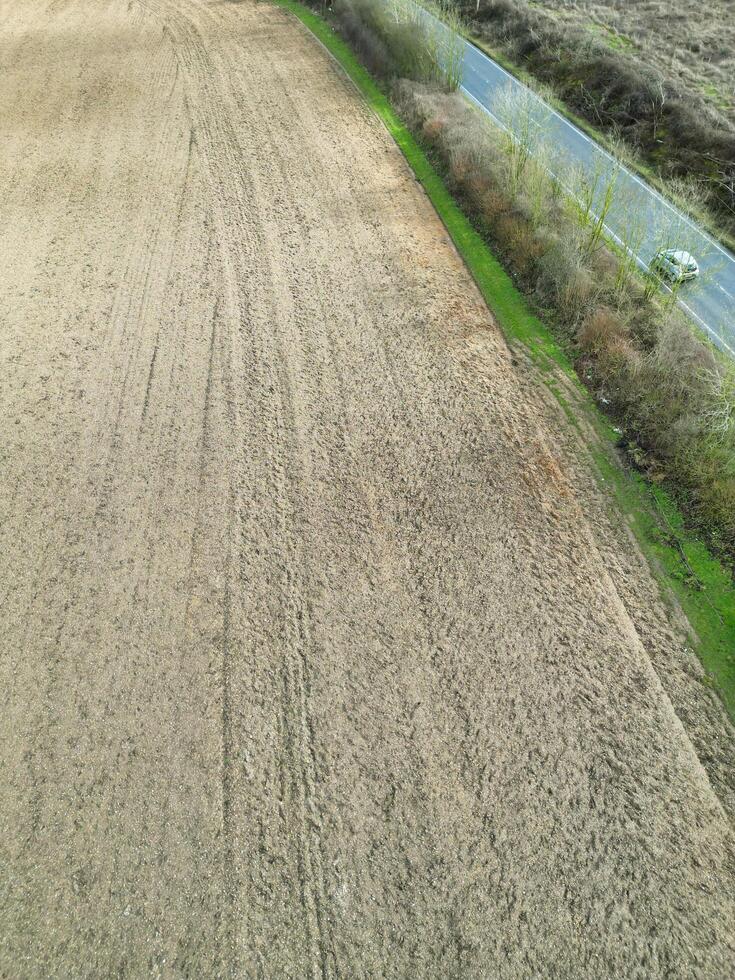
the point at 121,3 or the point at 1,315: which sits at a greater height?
the point at 121,3

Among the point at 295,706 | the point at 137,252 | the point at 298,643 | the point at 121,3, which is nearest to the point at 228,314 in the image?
the point at 137,252

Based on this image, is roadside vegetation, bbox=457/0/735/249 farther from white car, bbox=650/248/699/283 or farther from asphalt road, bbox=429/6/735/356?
white car, bbox=650/248/699/283

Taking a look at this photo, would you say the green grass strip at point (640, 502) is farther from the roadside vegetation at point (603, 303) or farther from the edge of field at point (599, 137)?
the edge of field at point (599, 137)

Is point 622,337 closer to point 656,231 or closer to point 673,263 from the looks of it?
point 673,263

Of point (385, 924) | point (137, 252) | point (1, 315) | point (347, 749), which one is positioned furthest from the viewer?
point (137, 252)

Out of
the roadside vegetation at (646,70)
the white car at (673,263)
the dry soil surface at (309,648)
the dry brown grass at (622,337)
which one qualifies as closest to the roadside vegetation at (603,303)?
the dry brown grass at (622,337)

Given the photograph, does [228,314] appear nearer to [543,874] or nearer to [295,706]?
[295,706]

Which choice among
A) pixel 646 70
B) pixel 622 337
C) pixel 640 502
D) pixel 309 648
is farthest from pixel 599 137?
pixel 309 648
